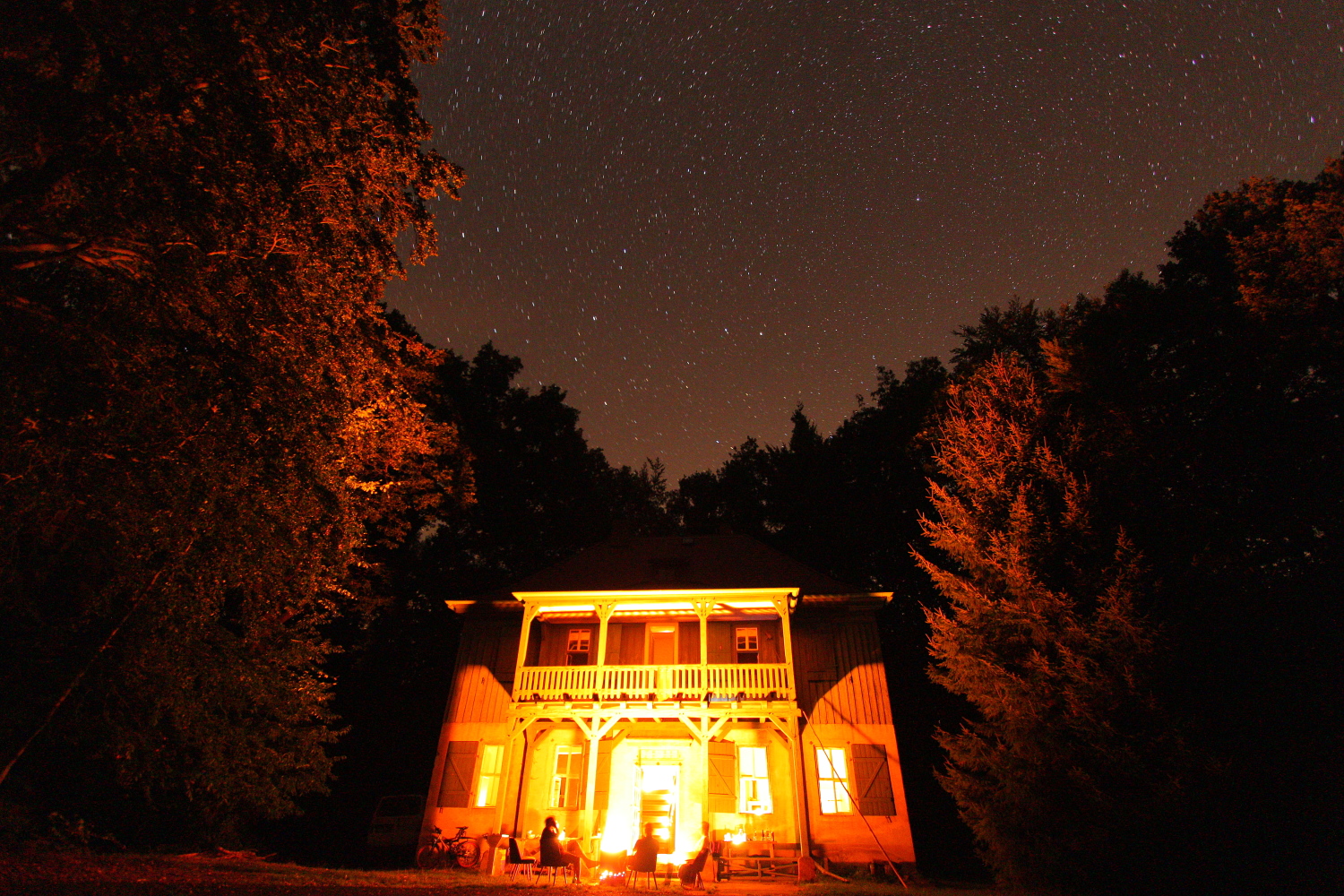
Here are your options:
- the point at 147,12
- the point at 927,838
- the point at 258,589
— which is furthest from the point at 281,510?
the point at 927,838

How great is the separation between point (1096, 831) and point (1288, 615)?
5.69m

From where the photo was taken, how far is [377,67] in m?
11.0

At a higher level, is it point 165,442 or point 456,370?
point 456,370

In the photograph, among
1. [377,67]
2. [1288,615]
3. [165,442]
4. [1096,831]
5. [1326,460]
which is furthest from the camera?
[1326,460]

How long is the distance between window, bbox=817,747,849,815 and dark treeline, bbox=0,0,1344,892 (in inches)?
145

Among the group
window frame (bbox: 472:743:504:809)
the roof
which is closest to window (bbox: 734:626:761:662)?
the roof

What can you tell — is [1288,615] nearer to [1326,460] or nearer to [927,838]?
[1326,460]

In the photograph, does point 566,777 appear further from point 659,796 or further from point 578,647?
point 578,647

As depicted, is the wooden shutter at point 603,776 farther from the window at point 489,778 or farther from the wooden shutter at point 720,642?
the wooden shutter at point 720,642

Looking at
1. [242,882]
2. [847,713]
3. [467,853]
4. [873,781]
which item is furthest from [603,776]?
[242,882]

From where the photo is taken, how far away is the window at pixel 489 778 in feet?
55.4

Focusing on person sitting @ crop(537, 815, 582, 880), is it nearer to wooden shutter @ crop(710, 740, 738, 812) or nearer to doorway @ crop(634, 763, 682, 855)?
doorway @ crop(634, 763, 682, 855)

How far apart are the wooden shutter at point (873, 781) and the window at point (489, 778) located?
9.14 m

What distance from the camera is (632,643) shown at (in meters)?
18.4
